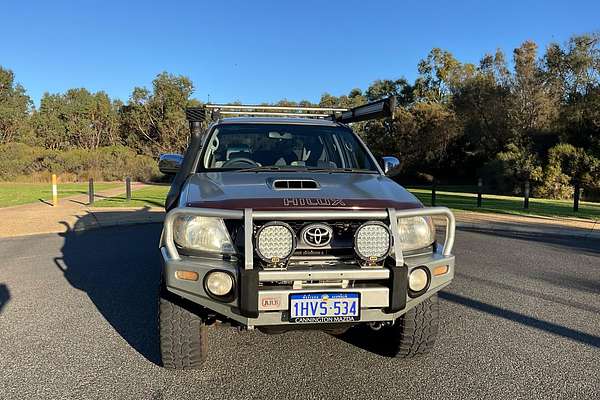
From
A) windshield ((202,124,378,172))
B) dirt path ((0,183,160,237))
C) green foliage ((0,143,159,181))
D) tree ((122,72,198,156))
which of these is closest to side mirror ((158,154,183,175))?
windshield ((202,124,378,172))

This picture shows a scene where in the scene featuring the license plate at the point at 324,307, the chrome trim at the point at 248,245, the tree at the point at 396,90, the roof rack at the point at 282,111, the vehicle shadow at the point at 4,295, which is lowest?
the vehicle shadow at the point at 4,295

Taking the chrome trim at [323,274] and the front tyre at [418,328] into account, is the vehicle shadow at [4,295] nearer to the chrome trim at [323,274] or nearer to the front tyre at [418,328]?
the chrome trim at [323,274]

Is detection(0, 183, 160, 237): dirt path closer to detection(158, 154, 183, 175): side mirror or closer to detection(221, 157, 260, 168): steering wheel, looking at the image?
detection(158, 154, 183, 175): side mirror

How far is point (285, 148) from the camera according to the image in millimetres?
4855

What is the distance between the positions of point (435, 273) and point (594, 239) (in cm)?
928

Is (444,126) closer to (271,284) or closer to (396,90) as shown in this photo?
(396,90)

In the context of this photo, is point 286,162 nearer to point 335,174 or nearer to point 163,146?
point 335,174

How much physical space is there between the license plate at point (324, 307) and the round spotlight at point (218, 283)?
0.39 m

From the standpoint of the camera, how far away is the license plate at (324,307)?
120 inches

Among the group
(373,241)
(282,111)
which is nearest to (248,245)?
(373,241)

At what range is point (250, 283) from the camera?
9.62 feet

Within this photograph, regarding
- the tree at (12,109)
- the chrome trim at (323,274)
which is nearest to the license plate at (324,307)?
the chrome trim at (323,274)

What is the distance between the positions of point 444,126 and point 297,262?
129 ft

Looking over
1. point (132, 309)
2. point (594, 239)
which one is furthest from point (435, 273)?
point (594, 239)
